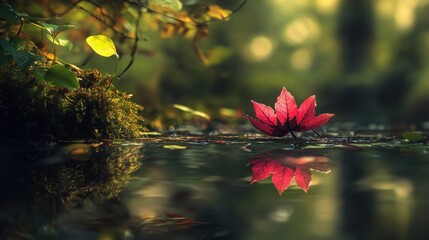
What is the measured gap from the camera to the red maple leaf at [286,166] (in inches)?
47.6

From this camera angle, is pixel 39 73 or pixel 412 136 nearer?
pixel 39 73

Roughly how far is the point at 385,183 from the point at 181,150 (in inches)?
28.6

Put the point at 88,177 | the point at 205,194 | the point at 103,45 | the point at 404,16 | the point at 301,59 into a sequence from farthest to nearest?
the point at 301,59 < the point at 404,16 < the point at 103,45 < the point at 88,177 < the point at 205,194

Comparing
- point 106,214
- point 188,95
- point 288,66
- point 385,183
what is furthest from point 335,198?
point 288,66

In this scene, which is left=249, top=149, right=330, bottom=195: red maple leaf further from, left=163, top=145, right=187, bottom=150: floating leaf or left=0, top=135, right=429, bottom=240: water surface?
left=163, top=145, right=187, bottom=150: floating leaf

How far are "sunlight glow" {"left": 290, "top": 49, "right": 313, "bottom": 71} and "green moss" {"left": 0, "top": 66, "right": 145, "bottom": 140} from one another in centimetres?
509

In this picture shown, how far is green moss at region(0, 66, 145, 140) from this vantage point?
5.90 feet

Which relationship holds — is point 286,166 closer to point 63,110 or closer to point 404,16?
point 63,110

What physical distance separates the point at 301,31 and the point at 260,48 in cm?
51

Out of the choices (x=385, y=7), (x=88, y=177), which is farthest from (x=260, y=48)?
(x=88, y=177)

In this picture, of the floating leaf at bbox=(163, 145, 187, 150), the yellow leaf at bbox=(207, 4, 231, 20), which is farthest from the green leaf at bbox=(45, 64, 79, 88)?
the yellow leaf at bbox=(207, 4, 231, 20)

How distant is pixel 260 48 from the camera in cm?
700

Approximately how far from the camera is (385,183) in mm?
1201

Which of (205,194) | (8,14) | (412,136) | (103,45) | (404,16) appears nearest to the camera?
(205,194)
